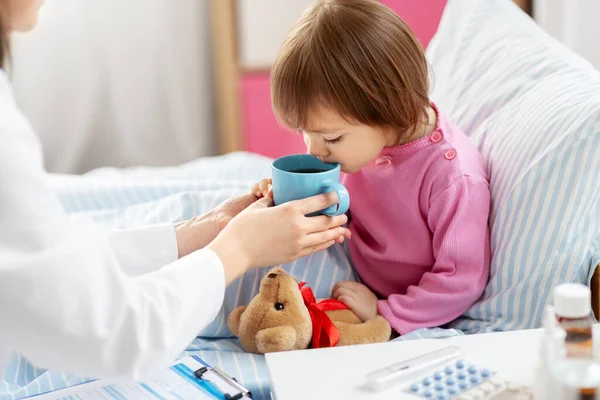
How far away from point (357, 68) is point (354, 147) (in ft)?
0.43

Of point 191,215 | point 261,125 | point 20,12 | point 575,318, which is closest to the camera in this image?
point 575,318

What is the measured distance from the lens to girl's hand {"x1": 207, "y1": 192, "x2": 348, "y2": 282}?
994 millimetres

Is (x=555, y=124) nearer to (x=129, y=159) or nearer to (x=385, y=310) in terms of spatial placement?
(x=385, y=310)

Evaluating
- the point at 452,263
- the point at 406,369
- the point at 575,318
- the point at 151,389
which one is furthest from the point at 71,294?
the point at 452,263

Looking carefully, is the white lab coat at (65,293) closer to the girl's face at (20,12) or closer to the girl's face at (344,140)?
the girl's face at (20,12)

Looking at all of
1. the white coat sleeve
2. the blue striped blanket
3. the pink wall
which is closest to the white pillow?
the blue striped blanket

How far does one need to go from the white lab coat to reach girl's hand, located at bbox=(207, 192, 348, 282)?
131 millimetres

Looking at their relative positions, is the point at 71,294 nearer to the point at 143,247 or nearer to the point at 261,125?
the point at 143,247

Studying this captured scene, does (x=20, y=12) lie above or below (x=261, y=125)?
above

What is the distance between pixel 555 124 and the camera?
1.17 m

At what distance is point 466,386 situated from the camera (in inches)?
32.4

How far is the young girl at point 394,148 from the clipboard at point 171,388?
0.31m

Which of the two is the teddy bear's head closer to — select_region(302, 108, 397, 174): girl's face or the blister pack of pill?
select_region(302, 108, 397, 174): girl's face

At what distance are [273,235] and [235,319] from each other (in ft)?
0.73
